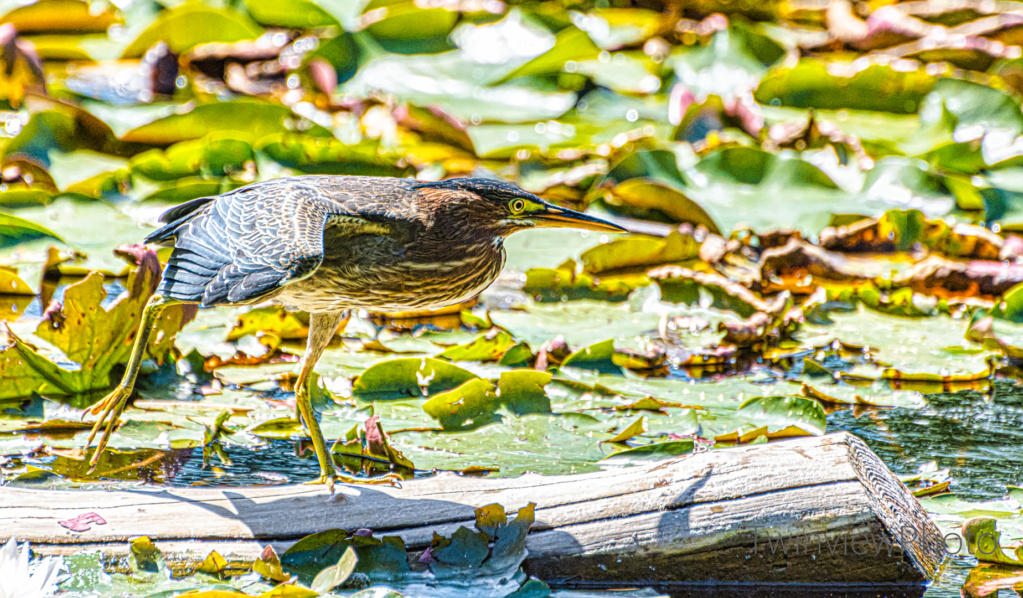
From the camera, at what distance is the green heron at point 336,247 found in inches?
131

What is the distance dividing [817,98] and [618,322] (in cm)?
329

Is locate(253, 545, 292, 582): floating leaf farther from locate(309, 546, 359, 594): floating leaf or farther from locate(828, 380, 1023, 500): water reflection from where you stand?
locate(828, 380, 1023, 500): water reflection


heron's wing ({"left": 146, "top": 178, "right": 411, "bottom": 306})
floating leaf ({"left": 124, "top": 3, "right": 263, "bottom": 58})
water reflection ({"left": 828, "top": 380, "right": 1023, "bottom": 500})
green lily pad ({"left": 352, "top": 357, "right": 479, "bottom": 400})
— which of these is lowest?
water reflection ({"left": 828, "top": 380, "right": 1023, "bottom": 500})

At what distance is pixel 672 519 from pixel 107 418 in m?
1.97

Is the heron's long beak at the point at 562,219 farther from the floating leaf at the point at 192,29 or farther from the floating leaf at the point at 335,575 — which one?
the floating leaf at the point at 192,29

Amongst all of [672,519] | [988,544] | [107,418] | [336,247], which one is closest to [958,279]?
[988,544]

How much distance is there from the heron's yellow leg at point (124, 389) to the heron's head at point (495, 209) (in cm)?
97

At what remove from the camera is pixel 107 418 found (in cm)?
364

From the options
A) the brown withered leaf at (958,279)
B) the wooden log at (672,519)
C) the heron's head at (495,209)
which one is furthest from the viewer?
the brown withered leaf at (958,279)

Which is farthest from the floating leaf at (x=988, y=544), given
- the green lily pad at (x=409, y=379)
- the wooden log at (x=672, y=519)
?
the green lily pad at (x=409, y=379)

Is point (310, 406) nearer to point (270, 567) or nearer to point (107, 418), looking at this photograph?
point (107, 418)

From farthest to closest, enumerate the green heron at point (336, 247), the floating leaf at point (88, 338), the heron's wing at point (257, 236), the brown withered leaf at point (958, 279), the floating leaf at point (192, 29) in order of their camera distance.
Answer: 1. the floating leaf at point (192, 29)
2. the brown withered leaf at point (958, 279)
3. the floating leaf at point (88, 338)
4. the green heron at point (336, 247)
5. the heron's wing at point (257, 236)

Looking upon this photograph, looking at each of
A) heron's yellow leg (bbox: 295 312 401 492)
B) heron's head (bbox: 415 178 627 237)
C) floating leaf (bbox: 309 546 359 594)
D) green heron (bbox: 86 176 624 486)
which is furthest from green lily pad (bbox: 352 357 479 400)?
floating leaf (bbox: 309 546 359 594)

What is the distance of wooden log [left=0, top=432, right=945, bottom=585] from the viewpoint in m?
2.97
